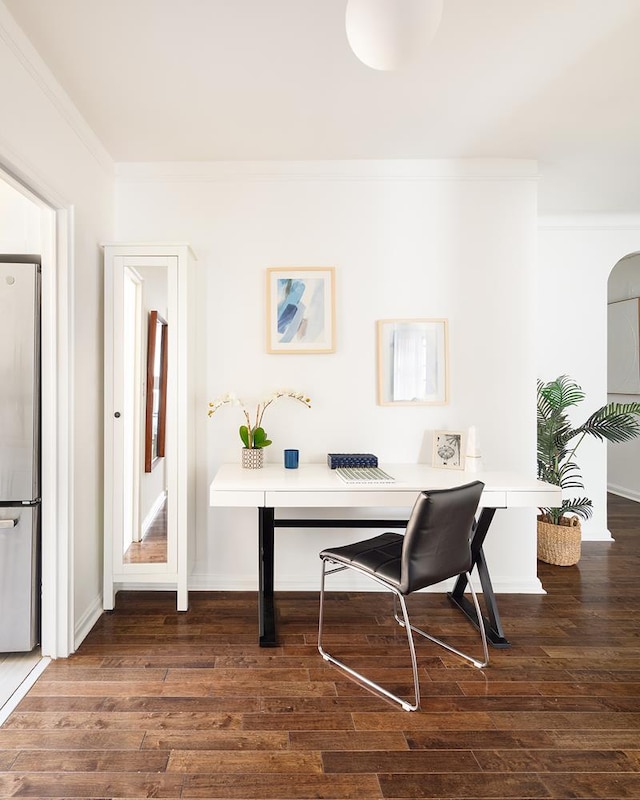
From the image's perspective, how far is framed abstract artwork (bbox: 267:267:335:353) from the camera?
3014mm

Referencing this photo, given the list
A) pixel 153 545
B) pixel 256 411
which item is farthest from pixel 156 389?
pixel 153 545

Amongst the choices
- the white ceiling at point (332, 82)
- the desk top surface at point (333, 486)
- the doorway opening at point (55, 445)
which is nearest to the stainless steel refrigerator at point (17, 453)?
the doorway opening at point (55, 445)

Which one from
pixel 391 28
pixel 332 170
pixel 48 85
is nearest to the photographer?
pixel 391 28

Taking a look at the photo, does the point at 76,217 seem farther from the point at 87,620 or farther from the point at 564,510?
the point at 564,510

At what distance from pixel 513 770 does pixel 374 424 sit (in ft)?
5.93

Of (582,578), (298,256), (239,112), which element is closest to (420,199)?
(298,256)

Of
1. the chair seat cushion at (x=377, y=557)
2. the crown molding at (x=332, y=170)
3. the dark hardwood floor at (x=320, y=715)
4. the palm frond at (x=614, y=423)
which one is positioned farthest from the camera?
the palm frond at (x=614, y=423)

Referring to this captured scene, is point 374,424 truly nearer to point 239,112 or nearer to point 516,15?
point 239,112

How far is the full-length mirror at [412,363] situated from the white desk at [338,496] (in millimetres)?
564

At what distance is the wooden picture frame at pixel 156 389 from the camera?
2.74m

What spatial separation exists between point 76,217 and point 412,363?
200 centimetres

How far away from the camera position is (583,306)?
4.05 metres

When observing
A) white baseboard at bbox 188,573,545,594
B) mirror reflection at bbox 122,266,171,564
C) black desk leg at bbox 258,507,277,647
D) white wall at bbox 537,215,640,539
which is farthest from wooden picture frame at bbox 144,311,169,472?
white wall at bbox 537,215,640,539

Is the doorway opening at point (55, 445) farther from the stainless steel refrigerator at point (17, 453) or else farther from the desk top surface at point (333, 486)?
the desk top surface at point (333, 486)
